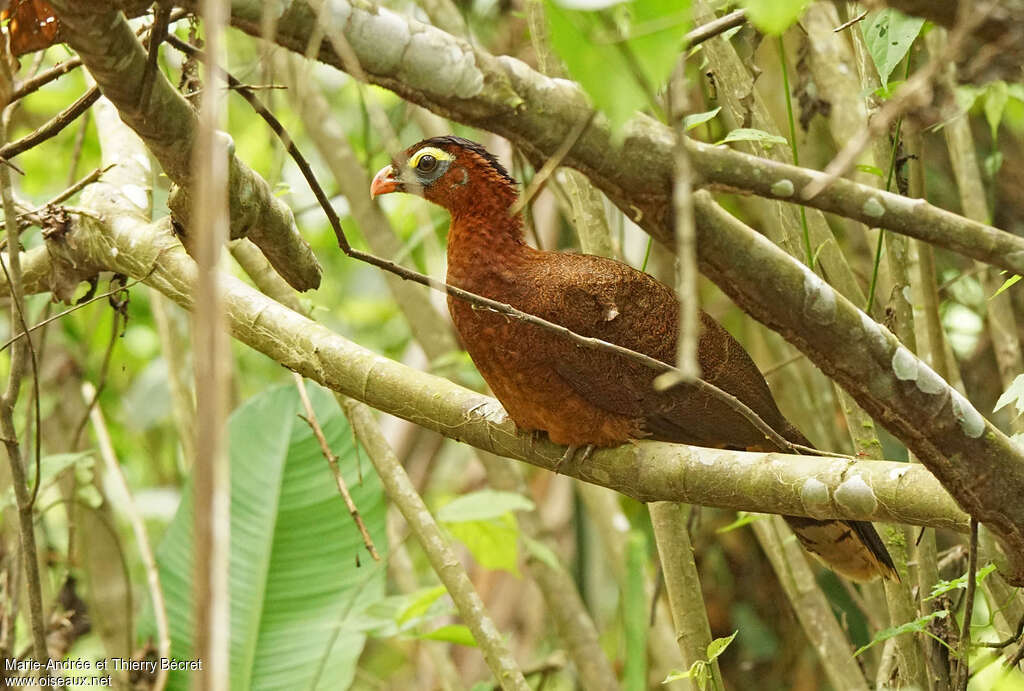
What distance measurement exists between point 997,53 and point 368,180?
3.04 m

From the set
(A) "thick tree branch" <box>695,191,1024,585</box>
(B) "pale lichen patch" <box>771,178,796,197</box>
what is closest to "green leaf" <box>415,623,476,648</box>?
(A) "thick tree branch" <box>695,191,1024,585</box>

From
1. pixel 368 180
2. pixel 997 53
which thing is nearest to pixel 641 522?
pixel 368 180

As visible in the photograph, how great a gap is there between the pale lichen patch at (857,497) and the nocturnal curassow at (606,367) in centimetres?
73

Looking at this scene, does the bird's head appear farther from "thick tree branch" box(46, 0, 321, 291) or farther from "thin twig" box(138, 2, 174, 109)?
"thin twig" box(138, 2, 174, 109)

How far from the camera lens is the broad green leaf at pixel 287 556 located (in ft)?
9.94

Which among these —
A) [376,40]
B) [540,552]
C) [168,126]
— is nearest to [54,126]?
[168,126]

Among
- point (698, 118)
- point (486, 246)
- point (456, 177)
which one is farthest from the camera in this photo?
point (456, 177)

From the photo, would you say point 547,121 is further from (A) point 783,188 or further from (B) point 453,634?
(B) point 453,634

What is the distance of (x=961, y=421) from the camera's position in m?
1.63

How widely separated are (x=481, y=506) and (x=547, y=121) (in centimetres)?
184

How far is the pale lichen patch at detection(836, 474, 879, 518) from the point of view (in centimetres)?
172

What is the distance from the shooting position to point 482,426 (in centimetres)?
236

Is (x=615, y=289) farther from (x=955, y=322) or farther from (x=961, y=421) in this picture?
(x=955, y=322)

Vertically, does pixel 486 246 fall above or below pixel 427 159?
below
